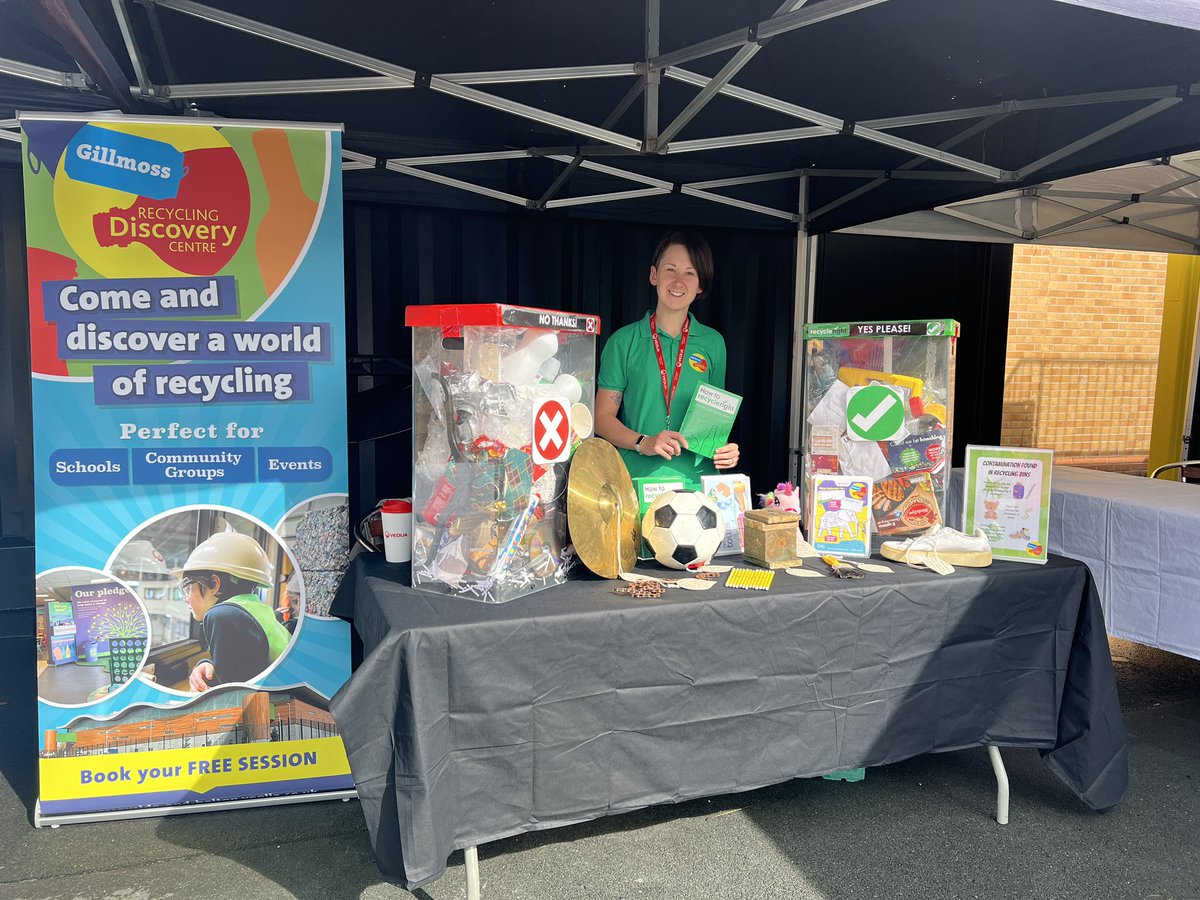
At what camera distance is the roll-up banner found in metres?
2.21

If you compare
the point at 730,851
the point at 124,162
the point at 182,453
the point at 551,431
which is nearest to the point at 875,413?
the point at 551,431

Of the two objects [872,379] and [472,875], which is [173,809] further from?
[872,379]

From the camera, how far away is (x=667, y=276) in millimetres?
2621

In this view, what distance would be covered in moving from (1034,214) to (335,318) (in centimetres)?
392

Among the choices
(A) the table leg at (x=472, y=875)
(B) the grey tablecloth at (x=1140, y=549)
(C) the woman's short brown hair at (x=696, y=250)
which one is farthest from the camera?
(B) the grey tablecloth at (x=1140, y=549)

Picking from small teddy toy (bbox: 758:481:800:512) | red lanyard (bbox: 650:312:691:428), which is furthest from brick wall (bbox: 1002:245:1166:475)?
small teddy toy (bbox: 758:481:800:512)

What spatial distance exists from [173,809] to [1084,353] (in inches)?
337

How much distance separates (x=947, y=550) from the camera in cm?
229

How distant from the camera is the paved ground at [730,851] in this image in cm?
210

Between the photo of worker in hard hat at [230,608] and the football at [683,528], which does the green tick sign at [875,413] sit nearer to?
the football at [683,528]

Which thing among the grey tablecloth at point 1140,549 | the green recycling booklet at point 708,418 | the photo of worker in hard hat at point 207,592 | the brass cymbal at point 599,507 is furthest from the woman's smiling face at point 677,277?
the grey tablecloth at point 1140,549

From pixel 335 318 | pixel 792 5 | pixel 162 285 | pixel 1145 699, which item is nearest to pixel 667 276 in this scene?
pixel 792 5

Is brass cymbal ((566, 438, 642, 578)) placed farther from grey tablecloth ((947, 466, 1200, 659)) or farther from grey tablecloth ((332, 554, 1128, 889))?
grey tablecloth ((947, 466, 1200, 659))

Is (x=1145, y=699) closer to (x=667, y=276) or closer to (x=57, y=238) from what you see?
(x=667, y=276)
